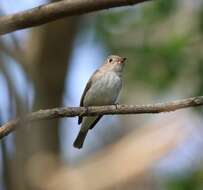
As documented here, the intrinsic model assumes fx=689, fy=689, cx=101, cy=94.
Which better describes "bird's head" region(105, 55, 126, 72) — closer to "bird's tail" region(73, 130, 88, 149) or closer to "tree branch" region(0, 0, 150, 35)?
"bird's tail" region(73, 130, 88, 149)

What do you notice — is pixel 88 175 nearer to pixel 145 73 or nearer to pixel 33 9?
pixel 145 73

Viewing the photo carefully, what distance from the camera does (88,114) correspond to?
15.0 feet

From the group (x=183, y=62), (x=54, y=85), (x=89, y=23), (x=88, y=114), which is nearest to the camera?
(x=88, y=114)

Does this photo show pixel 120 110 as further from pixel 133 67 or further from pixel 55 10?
pixel 133 67

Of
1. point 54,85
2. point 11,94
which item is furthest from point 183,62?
point 11,94

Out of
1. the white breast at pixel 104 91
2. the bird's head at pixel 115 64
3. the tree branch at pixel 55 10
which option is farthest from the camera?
the bird's head at pixel 115 64

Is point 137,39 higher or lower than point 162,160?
higher

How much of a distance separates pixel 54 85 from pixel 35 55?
0.43 metres

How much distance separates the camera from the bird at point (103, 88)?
6184 millimetres

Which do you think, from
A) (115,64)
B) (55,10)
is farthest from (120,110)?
(115,64)

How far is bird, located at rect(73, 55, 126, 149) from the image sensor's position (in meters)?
6.18

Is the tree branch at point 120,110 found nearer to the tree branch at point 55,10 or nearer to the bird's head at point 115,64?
the tree branch at point 55,10

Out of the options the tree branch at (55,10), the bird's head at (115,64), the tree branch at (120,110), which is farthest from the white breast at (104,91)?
the tree branch at (55,10)

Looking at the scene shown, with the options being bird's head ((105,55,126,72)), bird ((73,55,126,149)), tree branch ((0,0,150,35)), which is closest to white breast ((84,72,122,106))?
bird ((73,55,126,149))
